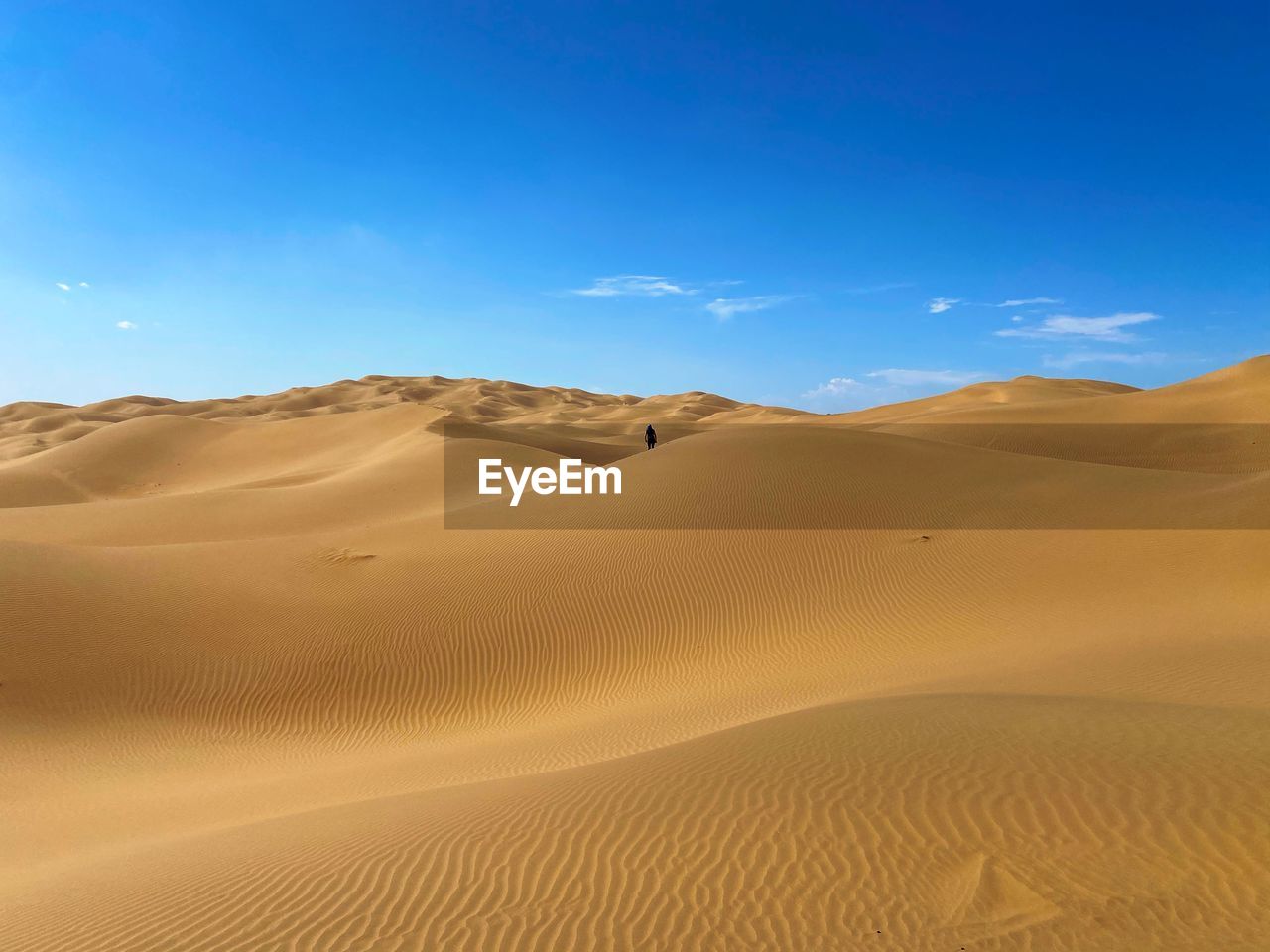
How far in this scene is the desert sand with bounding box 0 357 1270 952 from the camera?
15.6ft

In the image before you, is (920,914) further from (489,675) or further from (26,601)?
(26,601)

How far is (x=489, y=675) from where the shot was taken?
12.8 m

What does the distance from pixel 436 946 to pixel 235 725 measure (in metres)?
8.52

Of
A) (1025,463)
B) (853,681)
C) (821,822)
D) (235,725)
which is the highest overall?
(1025,463)

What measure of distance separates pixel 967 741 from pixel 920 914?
207 cm

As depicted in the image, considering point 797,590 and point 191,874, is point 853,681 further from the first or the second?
point 191,874

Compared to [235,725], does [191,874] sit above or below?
above

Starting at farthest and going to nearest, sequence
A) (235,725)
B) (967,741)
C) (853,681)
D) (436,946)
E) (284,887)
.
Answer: (235,725) < (853,681) < (967,741) < (284,887) < (436,946)

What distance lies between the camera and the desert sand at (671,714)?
4762 mm

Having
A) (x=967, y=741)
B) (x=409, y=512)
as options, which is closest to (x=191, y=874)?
(x=967, y=741)

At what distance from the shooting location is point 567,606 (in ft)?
47.3

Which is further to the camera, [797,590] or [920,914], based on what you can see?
[797,590]

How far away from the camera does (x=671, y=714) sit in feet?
34.8

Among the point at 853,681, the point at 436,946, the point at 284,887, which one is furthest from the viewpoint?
the point at 853,681
